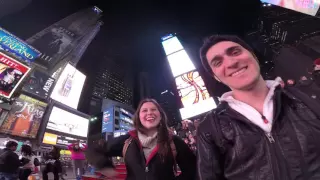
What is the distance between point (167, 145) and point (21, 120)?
1994 centimetres

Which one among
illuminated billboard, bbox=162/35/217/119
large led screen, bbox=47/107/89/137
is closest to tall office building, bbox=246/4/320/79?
illuminated billboard, bbox=162/35/217/119

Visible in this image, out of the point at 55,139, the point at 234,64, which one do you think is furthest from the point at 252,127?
the point at 55,139

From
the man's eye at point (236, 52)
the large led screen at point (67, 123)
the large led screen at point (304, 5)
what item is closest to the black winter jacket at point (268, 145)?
the man's eye at point (236, 52)

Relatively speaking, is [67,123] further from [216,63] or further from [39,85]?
[216,63]

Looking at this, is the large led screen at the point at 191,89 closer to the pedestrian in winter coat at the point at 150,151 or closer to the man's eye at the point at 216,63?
the pedestrian in winter coat at the point at 150,151

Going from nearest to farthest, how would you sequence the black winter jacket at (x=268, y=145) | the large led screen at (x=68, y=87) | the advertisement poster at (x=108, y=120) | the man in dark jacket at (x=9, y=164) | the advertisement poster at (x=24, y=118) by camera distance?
the black winter jacket at (x=268, y=145)
the man in dark jacket at (x=9, y=164)
the advertisement poster at (x=24, y=118)
the large led screen at (x=68, y=87)
the advertisement poster at (x=108, y=120)

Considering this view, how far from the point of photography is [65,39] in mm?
41562

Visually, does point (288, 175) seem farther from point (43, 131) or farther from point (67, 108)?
point (67, 108)

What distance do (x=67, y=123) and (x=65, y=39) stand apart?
87.9 feet

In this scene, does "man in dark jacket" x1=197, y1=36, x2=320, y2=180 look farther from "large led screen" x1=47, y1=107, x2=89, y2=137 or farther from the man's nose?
"large led screen" x1=47, y1=107, x2=89, y2=137

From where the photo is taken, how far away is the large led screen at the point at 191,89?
17594 mm

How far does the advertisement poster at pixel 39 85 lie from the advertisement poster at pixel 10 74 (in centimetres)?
682

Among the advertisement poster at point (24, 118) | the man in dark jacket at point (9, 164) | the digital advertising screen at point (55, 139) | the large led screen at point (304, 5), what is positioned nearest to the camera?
the man in dark jacket at point (9, 164)

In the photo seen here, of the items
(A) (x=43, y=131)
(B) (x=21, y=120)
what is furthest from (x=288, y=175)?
(A) (x=43, y=131)
